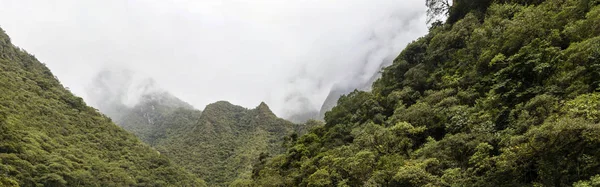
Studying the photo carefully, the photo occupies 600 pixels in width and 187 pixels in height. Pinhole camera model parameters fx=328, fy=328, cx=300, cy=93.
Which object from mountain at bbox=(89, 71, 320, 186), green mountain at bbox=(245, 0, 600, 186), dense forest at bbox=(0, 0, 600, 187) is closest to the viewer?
green mountain at bbox=(245, 0, 600, 186)

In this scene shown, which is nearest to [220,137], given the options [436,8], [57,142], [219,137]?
[219,137]

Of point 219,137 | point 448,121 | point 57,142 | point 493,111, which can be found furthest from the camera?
point 219,137

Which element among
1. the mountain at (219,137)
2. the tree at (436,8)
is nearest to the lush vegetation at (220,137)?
the mountain at (219,137)

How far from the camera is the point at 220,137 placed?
9825 centimetres

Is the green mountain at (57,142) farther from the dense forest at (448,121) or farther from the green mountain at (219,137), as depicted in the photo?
the green mountain at (219,137)

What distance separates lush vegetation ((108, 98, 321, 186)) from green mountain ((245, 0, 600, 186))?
1575 inches

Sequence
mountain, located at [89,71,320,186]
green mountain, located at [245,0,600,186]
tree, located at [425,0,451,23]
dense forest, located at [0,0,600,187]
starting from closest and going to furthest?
1. green mountain, located at [245,0,600,186]
2. dense forest, located at [0,0,600,187]
3. tree, located at [425,0,451,23]
4. mountain, located at [89,71,320,186]

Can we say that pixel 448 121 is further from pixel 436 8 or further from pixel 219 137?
pixel 219 137

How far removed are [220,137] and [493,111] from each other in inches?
3594

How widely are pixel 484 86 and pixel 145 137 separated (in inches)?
4878

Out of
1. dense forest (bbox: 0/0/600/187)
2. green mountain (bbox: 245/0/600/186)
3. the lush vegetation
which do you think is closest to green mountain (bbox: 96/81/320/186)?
the lush vegetation

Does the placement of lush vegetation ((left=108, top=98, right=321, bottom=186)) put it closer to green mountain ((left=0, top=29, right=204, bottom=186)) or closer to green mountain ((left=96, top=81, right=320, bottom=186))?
green mountain ((left=96, top=81, right=320, bottom=186))

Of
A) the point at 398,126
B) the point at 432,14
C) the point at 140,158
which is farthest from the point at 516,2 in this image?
the point at 140,158

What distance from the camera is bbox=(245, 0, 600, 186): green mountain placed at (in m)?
8.77
